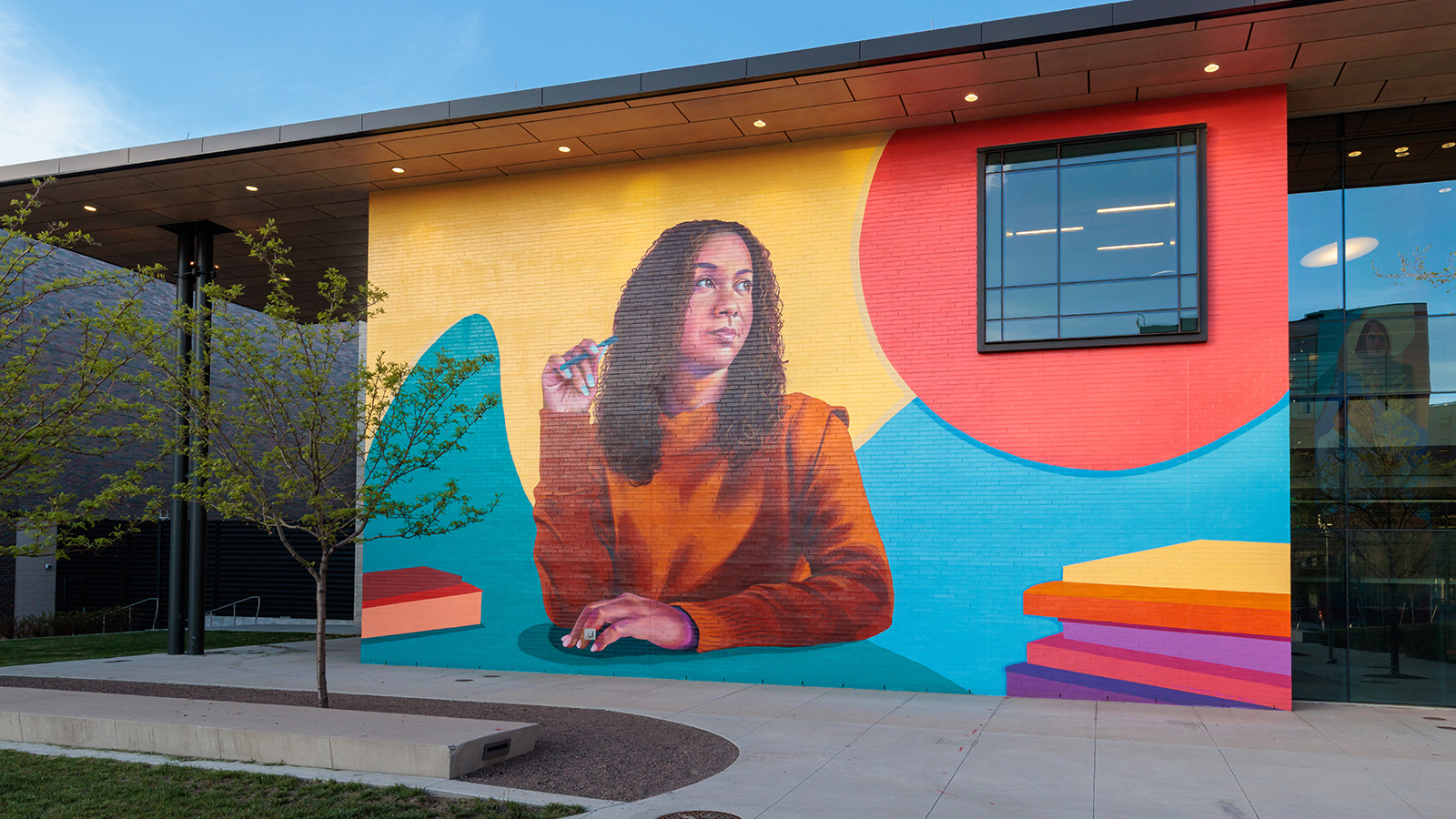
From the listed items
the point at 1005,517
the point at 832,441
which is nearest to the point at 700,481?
the point at 832,441

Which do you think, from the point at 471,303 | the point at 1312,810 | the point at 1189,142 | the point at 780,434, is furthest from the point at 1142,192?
the point at 471,303

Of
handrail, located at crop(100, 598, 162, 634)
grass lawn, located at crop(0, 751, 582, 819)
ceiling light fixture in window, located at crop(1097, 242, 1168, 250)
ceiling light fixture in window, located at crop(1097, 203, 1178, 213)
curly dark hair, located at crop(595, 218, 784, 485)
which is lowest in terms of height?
handrail, located at crop(100, 598, 162, 634)

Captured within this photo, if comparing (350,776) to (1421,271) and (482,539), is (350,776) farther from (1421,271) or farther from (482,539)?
(1421,271)

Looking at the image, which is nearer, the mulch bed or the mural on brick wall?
the mulch bed

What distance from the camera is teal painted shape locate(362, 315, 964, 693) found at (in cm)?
1296

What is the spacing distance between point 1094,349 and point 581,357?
7.04 metres

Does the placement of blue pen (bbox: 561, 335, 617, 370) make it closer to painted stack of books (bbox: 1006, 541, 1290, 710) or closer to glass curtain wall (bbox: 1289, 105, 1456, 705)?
painted stack of books (bbox: 1006, 541, 1290, 710)

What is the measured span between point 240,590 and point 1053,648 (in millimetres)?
19679

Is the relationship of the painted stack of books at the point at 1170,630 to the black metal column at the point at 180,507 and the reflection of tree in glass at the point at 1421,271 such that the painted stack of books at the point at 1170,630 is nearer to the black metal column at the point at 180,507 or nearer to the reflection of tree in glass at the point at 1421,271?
the reflection of tree in glass at the point at 1421,271

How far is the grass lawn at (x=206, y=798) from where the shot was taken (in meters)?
6.45

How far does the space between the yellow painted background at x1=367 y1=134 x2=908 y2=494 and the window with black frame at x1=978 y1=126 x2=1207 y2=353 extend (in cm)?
172

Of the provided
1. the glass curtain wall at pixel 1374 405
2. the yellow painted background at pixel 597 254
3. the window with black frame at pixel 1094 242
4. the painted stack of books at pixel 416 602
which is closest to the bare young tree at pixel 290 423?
the yellow painted background at pixel 597 254

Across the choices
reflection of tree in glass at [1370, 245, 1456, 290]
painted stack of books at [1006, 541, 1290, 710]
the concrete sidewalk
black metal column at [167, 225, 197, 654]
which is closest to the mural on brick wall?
painted stack of books at [1006, 541, 1290, 710]

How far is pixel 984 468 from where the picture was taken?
11.8 meters
